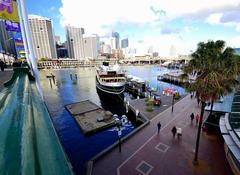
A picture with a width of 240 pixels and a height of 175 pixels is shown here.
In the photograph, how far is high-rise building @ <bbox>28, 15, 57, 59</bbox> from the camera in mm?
164637

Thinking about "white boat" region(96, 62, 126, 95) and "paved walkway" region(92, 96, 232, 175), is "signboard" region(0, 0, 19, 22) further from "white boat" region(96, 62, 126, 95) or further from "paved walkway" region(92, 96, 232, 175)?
"white boat" region(96, 62, 126, 95)

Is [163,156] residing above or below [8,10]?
below

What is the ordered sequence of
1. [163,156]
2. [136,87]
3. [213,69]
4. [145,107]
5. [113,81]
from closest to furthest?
1. [213,69]
2. [163,156]
3. [145,107]
4. [113,81]
5. [136,87]

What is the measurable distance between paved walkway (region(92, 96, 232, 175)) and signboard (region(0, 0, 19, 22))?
15.9 meters

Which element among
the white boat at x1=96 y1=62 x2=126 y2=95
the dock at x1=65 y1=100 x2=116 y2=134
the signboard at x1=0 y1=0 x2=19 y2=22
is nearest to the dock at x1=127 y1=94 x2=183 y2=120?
the dock at x1=65 y1=100 x2=116 y2=134

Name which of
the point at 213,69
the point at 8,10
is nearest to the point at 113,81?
the point at 8,10

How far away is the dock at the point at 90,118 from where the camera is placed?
23.2m

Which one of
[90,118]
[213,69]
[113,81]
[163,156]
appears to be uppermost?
[213,69]

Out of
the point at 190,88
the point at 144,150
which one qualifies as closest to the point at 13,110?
the point at 190,88

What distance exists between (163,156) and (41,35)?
212311mm

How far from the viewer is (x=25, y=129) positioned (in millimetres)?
4020

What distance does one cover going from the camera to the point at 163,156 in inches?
577

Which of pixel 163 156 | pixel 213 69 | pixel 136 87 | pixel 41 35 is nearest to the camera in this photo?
pixel 213 69

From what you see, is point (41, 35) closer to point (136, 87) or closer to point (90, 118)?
point (136, 87)
